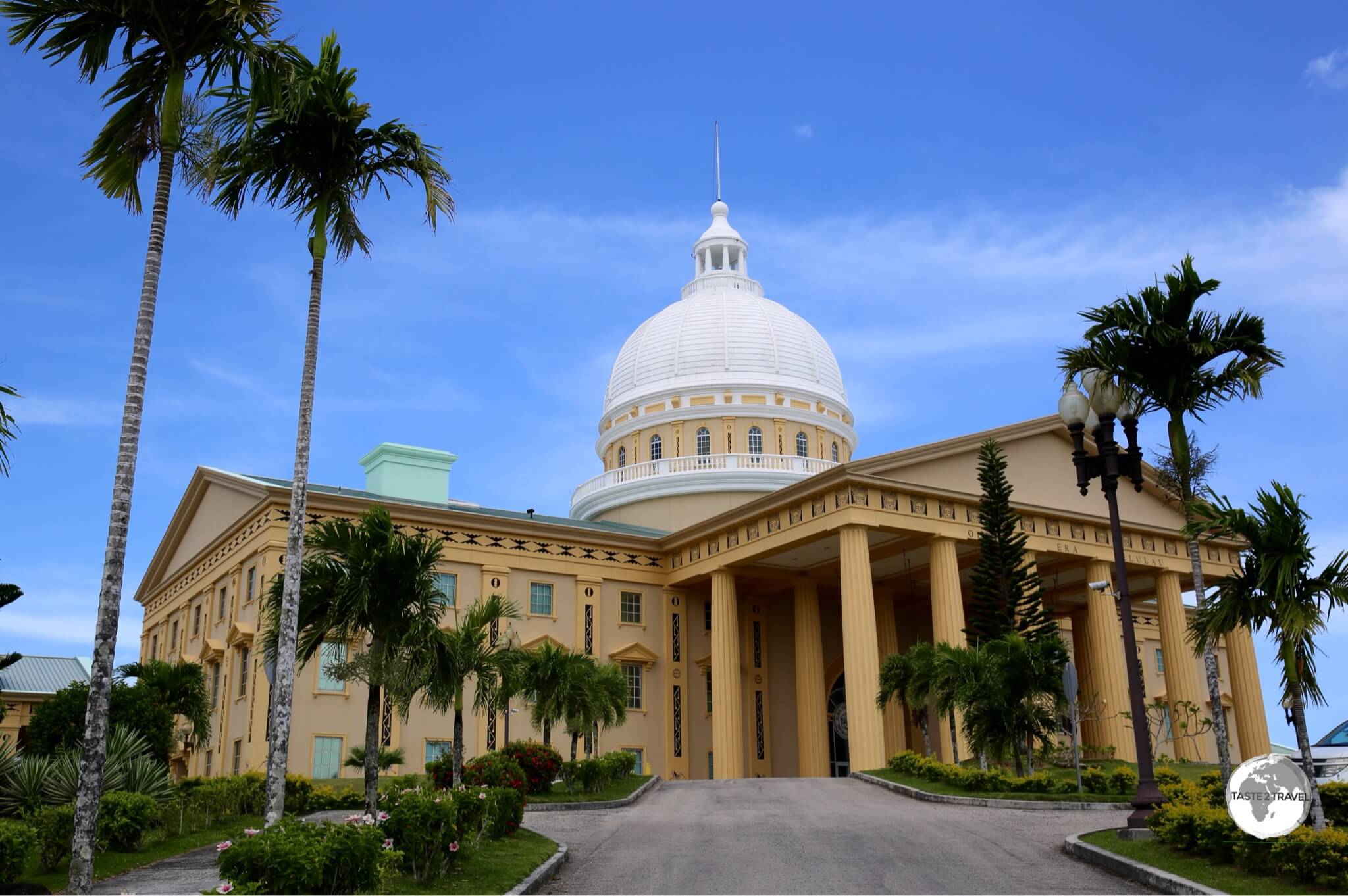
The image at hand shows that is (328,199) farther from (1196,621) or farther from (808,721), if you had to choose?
(808,721)

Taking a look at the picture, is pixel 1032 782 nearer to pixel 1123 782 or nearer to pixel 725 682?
pixel 1123 782

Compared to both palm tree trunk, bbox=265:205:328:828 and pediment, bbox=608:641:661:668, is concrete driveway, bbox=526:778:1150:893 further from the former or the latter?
pediment, bbox=608:641:661:668

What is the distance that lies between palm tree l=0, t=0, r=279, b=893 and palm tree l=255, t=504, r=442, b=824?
11.3 ft

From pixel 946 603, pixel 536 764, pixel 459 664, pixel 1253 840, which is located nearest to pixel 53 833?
pixel 459 664

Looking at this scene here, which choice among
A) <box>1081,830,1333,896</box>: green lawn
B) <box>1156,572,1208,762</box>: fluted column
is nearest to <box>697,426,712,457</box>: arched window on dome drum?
<box>1156,572,1208,762</box>: fluted column

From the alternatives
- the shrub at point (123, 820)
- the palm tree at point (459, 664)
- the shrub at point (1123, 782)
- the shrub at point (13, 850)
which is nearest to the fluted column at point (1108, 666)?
the shrub at point (1123, 782)

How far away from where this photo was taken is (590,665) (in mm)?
29000

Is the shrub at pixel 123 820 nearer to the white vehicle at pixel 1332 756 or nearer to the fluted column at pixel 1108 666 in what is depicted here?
the white vehicle at pixel 1332 756

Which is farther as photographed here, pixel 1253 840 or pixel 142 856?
A: pixel 142 856

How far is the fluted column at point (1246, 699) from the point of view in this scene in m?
42.3

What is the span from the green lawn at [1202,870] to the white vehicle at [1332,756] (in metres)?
5.35

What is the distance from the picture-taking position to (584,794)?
27.3 meters

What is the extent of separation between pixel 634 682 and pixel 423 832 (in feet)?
94.7

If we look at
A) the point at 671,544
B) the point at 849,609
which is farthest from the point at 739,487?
the point at 849,609
